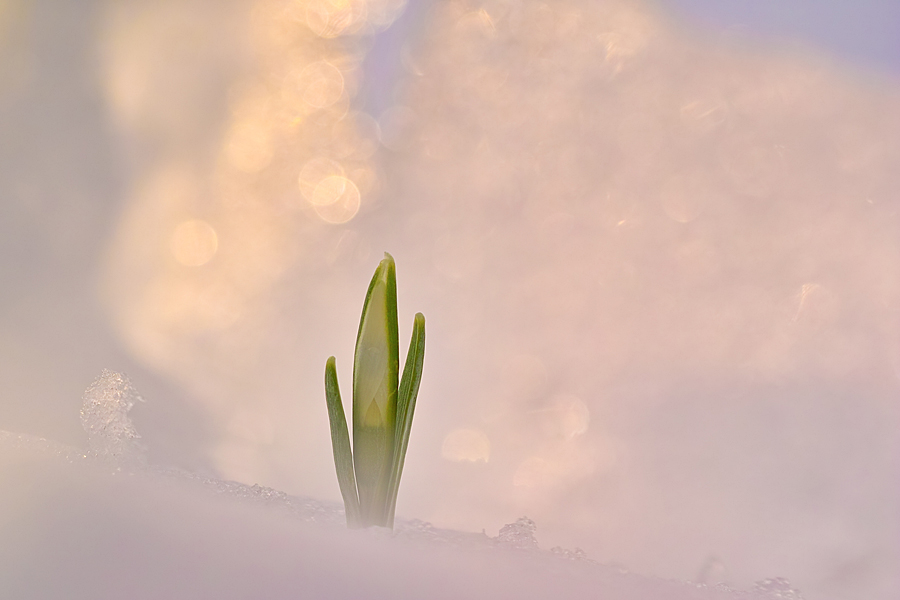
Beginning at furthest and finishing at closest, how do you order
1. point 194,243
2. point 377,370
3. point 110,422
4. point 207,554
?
point 194,243
point 110,422
point 377,370
point 207,554

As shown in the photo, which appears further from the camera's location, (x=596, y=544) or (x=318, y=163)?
(x=318, y=163)

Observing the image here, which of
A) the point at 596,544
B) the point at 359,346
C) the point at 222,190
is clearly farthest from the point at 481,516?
the point at 222,190

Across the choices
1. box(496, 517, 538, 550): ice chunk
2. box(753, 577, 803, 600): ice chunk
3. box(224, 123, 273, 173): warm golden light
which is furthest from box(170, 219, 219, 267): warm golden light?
box(753, 577, 803, 600): ice chunk

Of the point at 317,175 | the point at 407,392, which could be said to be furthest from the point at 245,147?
the point at 407,392

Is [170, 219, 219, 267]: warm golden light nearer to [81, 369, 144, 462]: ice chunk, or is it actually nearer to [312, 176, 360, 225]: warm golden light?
[312, 176, 360, 225]: warm golden light

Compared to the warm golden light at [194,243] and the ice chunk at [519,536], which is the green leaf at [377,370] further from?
the warm golden light at [194,243]

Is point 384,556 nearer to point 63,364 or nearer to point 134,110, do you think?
point 63,364

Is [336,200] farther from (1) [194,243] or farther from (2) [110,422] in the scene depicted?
(2) [110,422]
